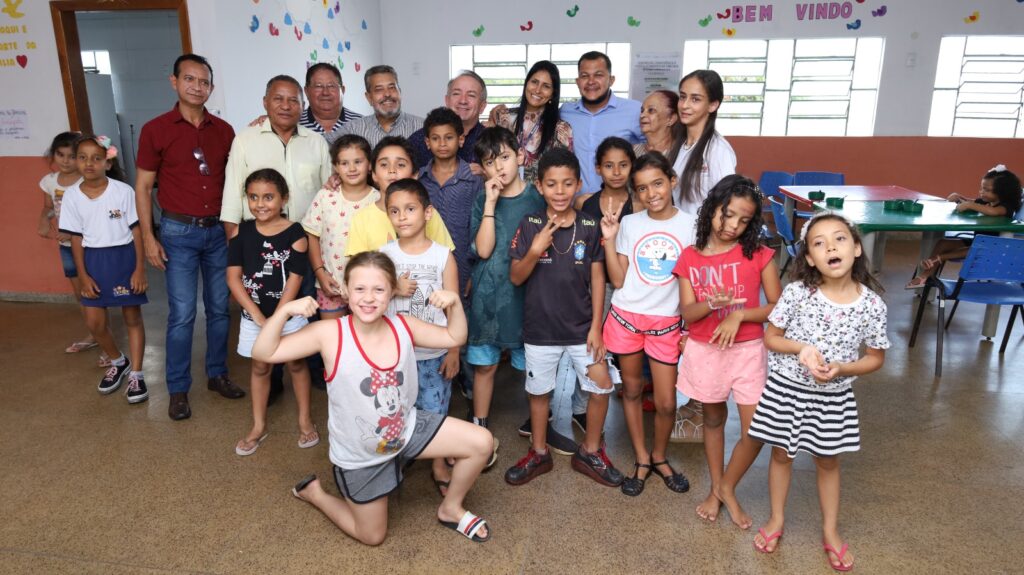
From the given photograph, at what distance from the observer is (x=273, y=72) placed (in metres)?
4.98

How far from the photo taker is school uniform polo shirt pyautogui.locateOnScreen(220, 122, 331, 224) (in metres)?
2.79

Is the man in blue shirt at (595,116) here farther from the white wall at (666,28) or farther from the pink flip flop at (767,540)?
the white wall at (666,28)

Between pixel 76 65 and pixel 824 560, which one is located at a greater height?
pixel 76 65

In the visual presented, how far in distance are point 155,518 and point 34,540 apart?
1.13 ft

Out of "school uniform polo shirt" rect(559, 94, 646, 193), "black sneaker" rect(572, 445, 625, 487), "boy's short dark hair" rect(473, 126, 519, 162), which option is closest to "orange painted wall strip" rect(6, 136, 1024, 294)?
"school uniform polo shirt" rect(559, 94, 646, 193)

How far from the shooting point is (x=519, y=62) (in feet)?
25.8

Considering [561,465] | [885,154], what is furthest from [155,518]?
[885,154]

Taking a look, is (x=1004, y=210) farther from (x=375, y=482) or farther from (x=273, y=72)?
(x=273, y=72)

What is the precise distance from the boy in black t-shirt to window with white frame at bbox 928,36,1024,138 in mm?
6876

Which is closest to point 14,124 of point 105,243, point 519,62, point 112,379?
point 105,243

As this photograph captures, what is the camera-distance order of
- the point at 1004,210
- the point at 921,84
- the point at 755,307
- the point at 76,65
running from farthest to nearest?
the point at 921,84 < the point at 76,65 < the point at 1004,210 < the point at 755,307

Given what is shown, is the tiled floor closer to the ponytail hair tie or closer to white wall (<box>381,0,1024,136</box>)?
the ponytail hair tie

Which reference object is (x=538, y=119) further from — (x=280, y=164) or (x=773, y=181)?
(x=773, y=181)

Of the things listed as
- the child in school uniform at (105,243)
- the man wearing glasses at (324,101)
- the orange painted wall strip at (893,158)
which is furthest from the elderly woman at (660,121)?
the orange painted wall strip at (893,158)
